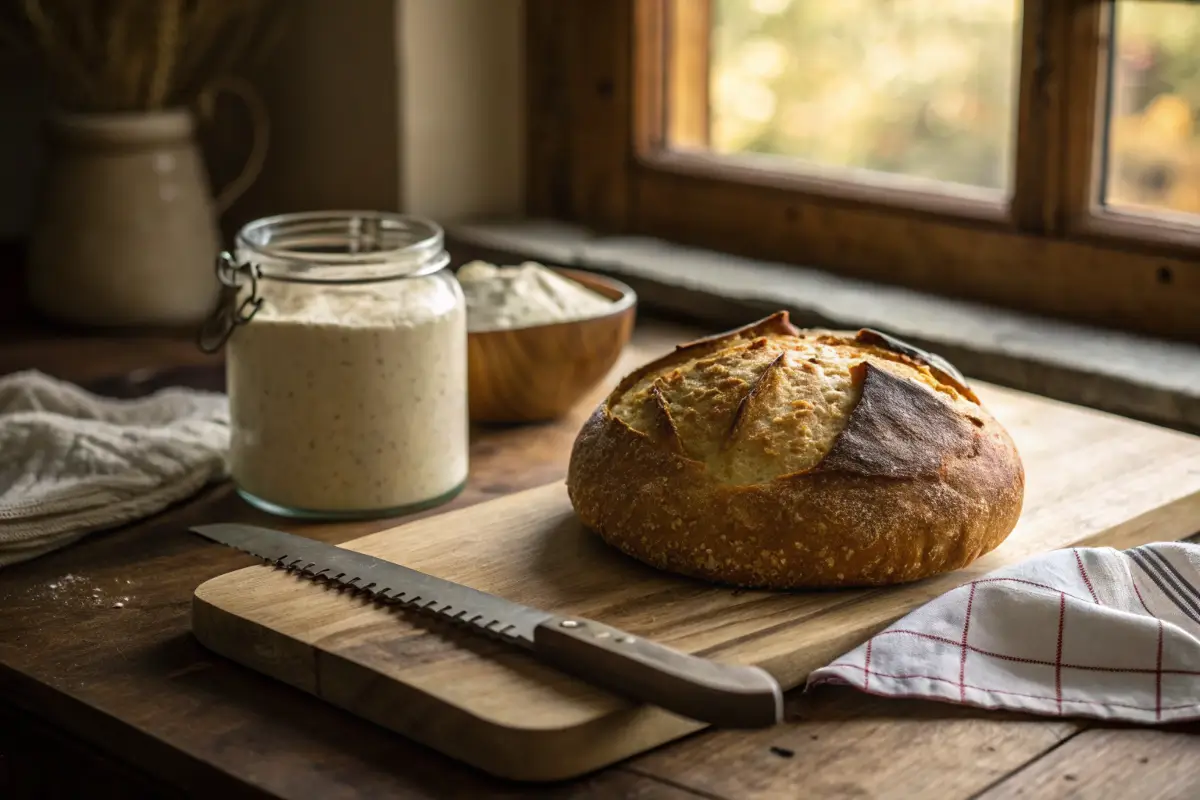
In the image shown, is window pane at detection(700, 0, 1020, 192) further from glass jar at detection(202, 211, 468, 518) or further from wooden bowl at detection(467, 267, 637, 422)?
glass jar at detection(202, 211, 468, 518)

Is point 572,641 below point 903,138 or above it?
below

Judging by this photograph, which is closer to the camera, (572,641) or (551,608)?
(572,641)

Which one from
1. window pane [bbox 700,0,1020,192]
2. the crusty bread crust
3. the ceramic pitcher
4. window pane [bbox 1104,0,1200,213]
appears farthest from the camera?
the ceramic pitcher

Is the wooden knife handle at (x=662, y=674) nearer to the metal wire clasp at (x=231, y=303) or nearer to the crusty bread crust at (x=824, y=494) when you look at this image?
the crusty bread crust at (x=824, y=494)

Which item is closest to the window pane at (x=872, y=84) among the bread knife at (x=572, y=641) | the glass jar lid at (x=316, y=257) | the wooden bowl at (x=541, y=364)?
the wooden bowl at (x=541, y=364)

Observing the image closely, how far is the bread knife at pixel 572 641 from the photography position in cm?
78

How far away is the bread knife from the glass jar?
99 mm

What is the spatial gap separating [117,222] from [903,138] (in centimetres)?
91

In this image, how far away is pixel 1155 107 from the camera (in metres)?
1.46

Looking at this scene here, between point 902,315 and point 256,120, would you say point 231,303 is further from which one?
point 256,120

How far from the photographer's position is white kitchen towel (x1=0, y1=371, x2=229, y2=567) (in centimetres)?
112

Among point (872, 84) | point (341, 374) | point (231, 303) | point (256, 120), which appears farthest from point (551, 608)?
point (256, 120)

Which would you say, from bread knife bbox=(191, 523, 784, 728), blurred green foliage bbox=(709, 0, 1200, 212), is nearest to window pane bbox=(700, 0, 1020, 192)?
blurred green foliage bbox=(709, 0, 1200, 212)

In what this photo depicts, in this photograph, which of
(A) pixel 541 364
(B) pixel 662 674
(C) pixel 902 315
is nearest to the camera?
(B) pixel 662 674
